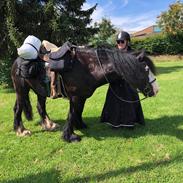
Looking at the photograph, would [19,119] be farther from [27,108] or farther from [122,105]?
[122,105]

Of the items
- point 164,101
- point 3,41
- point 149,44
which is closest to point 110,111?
point 164,101

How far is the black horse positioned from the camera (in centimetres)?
443

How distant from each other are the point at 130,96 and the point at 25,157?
205 centimetres

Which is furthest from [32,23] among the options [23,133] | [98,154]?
[98,154]

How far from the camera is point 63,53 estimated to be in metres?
4.77

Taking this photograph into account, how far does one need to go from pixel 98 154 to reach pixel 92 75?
1192mm

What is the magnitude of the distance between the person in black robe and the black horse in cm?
55

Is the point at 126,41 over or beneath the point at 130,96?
over

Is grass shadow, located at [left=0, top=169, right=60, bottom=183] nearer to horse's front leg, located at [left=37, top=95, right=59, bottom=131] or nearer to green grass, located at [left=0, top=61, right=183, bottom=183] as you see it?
green grass, located at [left=0, top=61, right=183, bottom=183]

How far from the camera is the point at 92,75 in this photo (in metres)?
4.81

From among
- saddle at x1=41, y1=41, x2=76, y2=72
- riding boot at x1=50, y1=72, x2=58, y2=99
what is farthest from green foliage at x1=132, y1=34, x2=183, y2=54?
saddle at x1=41, y1=41, x2=76, y2=72

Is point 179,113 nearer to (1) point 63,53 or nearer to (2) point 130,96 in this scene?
(2) point 130,96

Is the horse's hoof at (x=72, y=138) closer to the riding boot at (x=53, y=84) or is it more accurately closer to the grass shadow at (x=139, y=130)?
the grass shadow at (x=139, y=130)

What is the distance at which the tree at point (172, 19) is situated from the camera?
2736 centimetres
